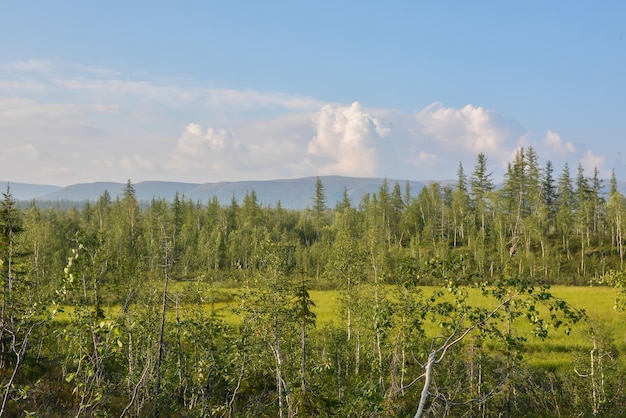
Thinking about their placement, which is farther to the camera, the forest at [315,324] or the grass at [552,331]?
the grass at [552,331]

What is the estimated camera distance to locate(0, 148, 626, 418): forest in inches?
313

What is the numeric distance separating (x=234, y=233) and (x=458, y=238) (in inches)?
2075

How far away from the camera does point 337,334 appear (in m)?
26.7

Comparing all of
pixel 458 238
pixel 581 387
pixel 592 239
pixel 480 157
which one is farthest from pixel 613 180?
pixel 581 387

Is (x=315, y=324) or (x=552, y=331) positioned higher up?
(x=315, y=324)

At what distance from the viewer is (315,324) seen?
3125cm

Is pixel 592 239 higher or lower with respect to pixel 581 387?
higher

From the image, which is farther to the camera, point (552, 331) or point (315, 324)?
point (552, 331)

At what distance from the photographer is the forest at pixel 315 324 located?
26.1ft

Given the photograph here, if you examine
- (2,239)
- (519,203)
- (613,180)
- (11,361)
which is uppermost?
(613,180)

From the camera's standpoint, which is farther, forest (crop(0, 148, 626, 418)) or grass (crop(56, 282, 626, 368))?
grass (crop(56, 282, 626, 368))

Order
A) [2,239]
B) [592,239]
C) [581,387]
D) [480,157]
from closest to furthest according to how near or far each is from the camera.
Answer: [2,239] → [581,387] → [592,239] → [480,157]

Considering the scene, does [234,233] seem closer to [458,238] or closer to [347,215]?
[347,215]

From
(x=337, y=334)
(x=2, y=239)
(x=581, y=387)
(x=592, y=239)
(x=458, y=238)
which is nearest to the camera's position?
(x=2, y=239)
